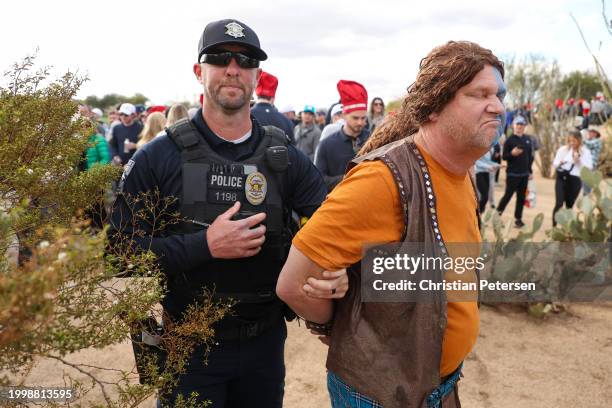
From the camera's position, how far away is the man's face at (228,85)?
6.20 feet

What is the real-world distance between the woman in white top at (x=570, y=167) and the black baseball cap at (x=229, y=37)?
713 cm

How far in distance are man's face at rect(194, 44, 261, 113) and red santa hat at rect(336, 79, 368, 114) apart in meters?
3.01

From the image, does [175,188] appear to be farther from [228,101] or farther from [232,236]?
[228,101]

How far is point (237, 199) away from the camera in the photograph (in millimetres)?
1861

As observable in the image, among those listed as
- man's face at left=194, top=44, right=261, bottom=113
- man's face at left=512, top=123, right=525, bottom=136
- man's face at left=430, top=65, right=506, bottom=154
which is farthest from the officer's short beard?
man's face at left=512, top=123, right=525, bottom=136

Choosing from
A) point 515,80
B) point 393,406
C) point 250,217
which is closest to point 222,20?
point 250,217

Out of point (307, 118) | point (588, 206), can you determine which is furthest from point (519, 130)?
point (588, 206)

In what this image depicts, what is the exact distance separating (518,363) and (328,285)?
2836 mm

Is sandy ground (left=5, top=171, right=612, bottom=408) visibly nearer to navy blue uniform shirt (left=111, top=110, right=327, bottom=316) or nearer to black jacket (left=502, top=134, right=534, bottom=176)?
navy blue uniform shirt (left=111, top=110, right=327, bottom=316)

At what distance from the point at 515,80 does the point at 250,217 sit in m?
17.5

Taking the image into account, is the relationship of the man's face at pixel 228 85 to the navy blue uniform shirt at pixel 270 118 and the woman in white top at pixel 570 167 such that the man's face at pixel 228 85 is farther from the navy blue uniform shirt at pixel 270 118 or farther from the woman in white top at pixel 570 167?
the woman in white top at pixel 570 167

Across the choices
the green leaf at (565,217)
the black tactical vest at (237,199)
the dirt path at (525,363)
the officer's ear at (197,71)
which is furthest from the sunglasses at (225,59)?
the green leaf at (565,217)

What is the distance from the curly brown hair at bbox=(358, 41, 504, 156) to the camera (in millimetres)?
1479

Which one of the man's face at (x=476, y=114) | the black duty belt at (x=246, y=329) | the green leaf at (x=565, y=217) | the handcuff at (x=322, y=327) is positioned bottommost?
the black duty belt at (x=246, y=329)
